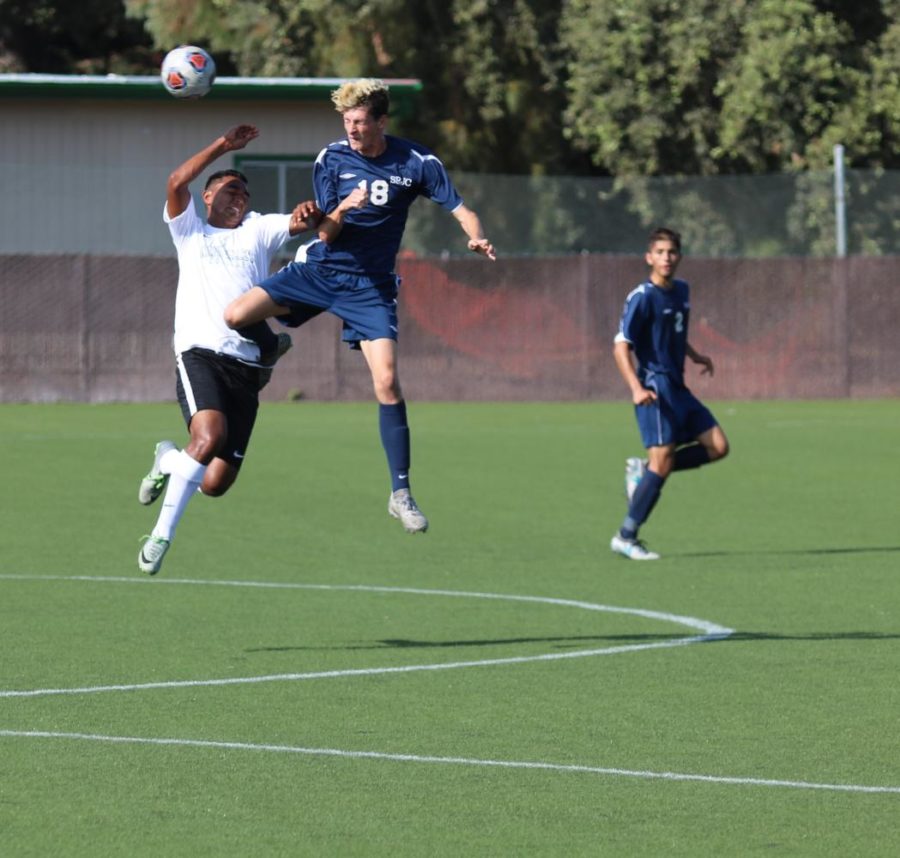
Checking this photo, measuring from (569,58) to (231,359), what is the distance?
97.8 feet

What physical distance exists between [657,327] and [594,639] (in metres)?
4.28

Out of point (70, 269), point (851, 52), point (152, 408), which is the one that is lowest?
point (152, 408)

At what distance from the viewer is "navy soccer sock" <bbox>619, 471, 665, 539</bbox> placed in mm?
14695

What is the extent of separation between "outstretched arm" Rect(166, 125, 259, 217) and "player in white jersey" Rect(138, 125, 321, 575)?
0.03ft

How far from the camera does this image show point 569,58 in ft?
131

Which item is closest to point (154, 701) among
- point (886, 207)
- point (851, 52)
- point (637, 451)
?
point (637, 451)

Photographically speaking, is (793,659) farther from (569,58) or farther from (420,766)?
(569,58)

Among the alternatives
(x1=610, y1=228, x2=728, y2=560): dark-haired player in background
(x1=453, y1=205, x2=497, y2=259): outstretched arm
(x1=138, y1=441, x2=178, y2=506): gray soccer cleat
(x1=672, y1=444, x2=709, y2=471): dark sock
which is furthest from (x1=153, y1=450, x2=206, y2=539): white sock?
(x1=672, y1=444, x2=709, y2=471): dark sock

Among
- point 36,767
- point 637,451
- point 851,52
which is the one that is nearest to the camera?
point 36,767

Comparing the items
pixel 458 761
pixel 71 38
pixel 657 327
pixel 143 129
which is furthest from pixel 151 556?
pixel 71 38

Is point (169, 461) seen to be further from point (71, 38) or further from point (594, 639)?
point (71, 38)

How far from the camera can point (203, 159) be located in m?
10.5

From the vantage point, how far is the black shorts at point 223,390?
10.9 metres

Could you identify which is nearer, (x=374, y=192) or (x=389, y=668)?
(x=389, y=668)
